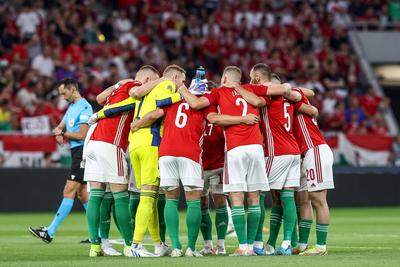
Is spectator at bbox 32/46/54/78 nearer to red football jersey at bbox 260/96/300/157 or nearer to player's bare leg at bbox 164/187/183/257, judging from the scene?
red football jersey at bbox 260/96/300/157

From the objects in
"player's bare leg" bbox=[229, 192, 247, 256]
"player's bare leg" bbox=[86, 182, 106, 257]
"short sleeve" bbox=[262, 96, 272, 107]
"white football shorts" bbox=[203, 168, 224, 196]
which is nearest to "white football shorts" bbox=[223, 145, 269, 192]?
"player's bare leg" bbox=[229, 192, 247, 256]

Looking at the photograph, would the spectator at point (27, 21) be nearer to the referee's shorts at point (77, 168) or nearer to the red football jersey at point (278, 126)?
the referee's shorts at point (77, 168)

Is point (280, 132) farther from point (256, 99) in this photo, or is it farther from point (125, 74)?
point (125, 74)

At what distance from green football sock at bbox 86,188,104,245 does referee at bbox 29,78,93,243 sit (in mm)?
2467

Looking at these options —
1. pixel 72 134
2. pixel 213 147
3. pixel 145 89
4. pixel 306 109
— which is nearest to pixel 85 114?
pixel 72 134

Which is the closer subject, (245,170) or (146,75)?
(245,170)

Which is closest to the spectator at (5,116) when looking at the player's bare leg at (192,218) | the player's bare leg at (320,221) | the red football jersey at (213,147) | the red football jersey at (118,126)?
the red football jersey at (118,126)

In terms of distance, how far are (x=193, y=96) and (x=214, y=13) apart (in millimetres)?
21562

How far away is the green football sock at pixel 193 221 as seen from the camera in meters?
14.0

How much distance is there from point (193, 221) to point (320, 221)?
168cm

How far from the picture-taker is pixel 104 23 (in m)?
32.3

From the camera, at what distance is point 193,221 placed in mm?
13992

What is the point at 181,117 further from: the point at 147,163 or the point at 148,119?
the point at 147,163

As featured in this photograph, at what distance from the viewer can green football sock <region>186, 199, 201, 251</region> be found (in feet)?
45.8
